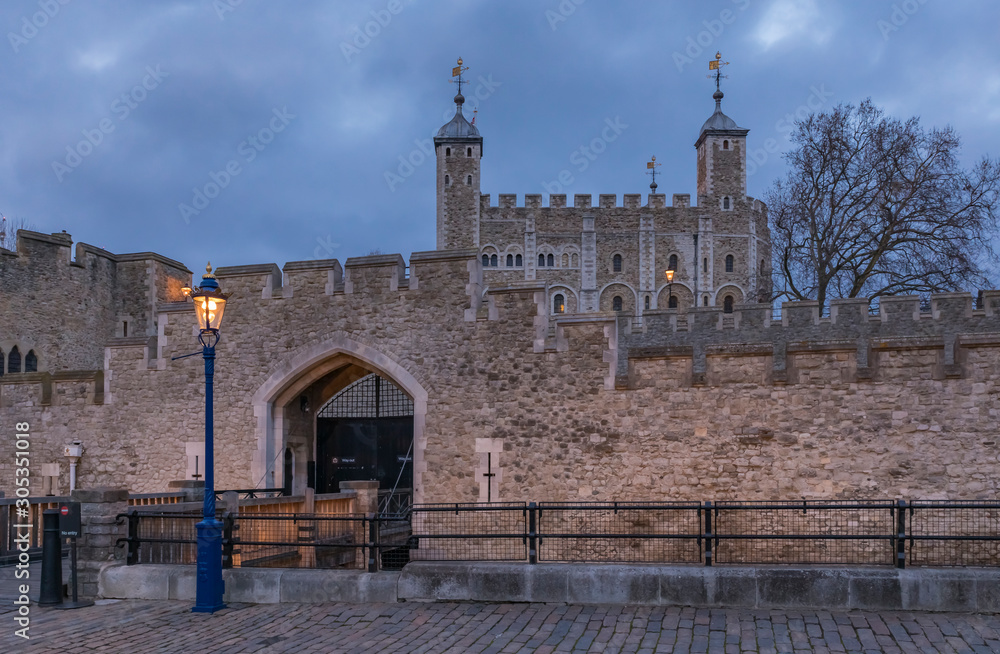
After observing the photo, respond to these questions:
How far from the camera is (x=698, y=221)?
6081 cm

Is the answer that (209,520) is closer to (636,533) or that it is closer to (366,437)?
(636,533)

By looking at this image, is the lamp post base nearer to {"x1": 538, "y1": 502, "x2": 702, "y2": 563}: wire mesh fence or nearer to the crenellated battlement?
{"x1": 538, "y1": 502, "x2": 702, "y2": 563}: wire mesh fence

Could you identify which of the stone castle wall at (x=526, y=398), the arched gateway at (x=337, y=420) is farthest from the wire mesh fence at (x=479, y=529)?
the arched gateway at (x=337, y=420)

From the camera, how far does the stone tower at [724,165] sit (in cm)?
6116

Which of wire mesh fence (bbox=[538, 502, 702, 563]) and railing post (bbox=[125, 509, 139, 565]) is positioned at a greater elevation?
railing post (bbox=[125, 509, 139, 565])

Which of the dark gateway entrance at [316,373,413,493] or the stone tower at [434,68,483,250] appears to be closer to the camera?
the dark gateway entrance at [316,373,413,493]

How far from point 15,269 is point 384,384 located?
9.94m

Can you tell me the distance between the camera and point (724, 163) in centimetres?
6134

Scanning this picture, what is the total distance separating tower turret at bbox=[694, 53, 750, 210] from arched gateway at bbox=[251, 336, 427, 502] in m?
49.4

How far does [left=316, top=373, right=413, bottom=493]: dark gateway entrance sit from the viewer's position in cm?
1672

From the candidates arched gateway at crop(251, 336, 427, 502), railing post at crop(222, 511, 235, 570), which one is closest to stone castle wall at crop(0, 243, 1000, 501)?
arched gateway at crop(251, 336, 427, 502)

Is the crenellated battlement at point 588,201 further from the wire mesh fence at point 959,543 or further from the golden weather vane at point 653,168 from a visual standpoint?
the wire mesh fence at point 959,543

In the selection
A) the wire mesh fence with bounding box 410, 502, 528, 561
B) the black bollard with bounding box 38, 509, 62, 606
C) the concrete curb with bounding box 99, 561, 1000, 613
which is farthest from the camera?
the wire mesh fence with bounding box 410, 502, 528, 561

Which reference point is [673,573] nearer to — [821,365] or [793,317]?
[821,365]
